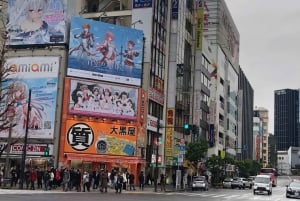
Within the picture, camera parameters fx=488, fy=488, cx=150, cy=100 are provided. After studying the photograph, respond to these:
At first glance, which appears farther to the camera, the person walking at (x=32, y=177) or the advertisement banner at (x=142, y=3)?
the advertisement banner at (x=142, y=3)

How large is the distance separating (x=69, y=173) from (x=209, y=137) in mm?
56098

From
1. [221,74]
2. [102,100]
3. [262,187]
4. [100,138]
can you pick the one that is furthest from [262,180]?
[221,74]

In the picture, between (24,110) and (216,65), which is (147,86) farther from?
(216,65)

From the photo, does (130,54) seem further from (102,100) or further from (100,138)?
(100,138)

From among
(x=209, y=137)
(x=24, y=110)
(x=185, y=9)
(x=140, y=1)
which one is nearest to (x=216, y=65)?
(x=209, y=137)

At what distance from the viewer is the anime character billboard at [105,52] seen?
5166 cm

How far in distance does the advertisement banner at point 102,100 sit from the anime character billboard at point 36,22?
569cm

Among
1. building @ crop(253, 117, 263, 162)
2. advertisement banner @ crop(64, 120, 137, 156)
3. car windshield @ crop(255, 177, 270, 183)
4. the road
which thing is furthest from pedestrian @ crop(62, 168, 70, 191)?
building @ crop(253, 117, 263, 162)

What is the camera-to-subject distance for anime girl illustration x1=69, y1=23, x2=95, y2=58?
51.8 meters

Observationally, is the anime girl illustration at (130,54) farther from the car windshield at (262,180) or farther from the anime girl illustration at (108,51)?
the car windshield at (262,180)

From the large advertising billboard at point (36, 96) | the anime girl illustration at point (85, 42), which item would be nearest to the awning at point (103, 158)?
the large advertising billboard at point (36, 96)

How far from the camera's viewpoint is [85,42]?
2055 inches

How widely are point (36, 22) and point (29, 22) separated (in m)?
0.94

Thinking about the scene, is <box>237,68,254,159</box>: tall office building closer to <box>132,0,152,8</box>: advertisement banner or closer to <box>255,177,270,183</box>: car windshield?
<box>132,0,152,8</box>: advertisement banner
